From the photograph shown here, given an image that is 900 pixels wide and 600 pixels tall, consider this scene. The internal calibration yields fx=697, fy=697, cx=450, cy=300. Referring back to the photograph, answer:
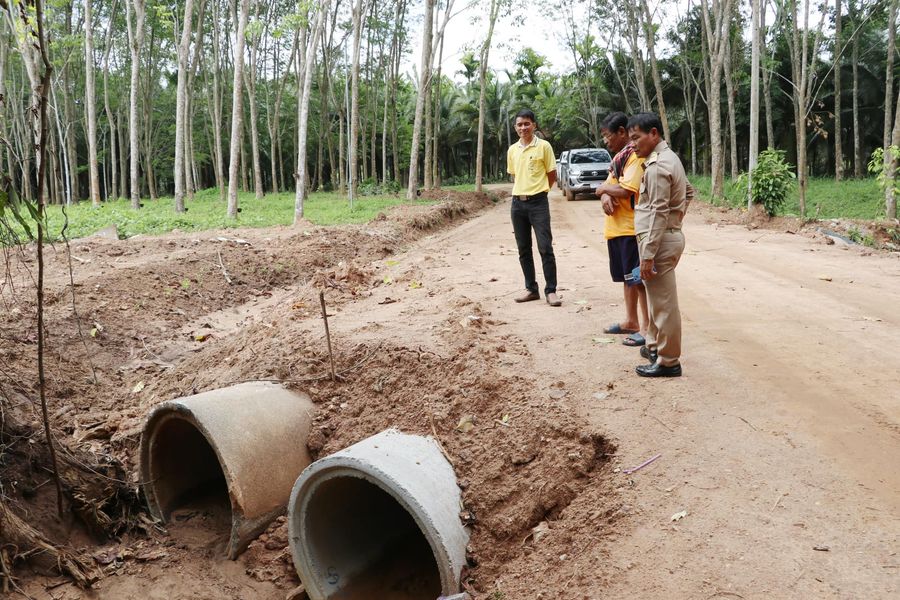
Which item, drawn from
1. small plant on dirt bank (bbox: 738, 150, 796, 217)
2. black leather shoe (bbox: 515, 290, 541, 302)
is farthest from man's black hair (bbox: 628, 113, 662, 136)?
small plant on dirt bank (bbox: 738, 150, 796, 217)

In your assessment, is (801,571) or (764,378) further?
(764,378)

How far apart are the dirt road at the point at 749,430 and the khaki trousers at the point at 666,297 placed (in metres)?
0.25

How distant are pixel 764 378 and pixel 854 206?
55.6 feet

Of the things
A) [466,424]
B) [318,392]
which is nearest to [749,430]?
[466,424]

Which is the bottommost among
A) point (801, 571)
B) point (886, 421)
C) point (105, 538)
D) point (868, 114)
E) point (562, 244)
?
point (105, 538)

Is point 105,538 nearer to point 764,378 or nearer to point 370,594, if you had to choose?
point 370,594

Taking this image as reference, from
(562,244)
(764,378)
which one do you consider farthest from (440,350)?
(562,244)

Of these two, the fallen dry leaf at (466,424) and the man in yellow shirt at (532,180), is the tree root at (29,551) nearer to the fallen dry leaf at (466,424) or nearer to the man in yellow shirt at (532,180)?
the fallen dry leaf at (466,424)

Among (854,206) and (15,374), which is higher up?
(854,206)

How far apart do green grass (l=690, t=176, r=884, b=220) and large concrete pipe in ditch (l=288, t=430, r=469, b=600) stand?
524 inches

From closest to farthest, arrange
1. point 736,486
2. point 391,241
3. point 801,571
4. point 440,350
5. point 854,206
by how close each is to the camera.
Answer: point 801,571 → point 736,486 → point 440,350 → point 391,241 → point 854,206

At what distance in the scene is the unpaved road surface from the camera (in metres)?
3.06

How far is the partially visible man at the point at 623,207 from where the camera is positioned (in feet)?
17.3

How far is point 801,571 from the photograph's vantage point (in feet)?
9.26
